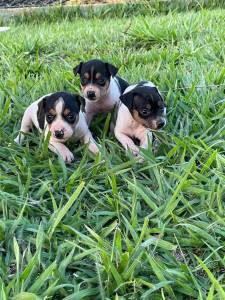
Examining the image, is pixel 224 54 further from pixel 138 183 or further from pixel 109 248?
pixel 109 248

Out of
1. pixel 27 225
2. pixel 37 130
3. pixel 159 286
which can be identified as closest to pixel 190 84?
pixel 37 130

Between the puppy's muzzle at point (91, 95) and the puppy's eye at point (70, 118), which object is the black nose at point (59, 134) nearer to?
the puppy's eye at point (70, 118)

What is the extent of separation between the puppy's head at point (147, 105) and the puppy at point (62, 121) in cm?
35

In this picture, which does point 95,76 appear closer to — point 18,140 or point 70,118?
point 70,118

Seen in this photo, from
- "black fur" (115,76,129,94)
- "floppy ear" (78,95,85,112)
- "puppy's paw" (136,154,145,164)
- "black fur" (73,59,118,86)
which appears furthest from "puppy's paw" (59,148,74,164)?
"black fur" (115,76,129,94)

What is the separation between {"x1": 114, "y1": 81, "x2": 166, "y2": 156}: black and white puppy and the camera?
3.82 meters

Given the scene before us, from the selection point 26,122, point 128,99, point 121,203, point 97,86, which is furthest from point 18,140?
point 121,203

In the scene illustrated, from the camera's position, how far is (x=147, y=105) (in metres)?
3.82

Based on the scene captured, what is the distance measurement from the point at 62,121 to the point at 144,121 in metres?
0.60

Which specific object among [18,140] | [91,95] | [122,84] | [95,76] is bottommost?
[18,140]

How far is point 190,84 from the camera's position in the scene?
15.0 ft

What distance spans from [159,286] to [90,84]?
2067 mm

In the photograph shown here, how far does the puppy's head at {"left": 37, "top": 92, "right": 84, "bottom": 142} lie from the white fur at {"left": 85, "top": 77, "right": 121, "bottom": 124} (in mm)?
542

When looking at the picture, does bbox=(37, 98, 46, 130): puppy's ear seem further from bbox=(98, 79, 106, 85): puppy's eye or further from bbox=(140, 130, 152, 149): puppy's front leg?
bbox=(140, 130, 152, 149): puppy's front leg
